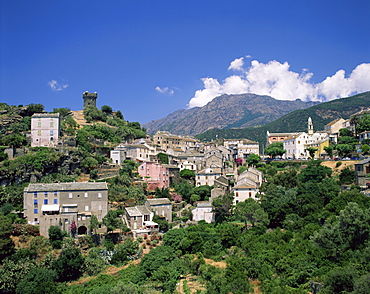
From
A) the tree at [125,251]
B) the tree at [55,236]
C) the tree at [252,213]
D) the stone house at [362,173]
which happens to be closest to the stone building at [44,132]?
the tree at [55,236]

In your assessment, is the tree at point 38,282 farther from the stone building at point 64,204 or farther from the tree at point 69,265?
the stone building at point 64,204

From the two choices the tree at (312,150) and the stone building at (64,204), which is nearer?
the stone building at (64,204)

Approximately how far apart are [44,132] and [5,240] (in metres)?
31.1

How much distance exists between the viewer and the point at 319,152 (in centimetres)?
7688

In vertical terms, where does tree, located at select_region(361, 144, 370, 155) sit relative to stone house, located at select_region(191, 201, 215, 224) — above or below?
above

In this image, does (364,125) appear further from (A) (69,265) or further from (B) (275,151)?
(A) (69,265)

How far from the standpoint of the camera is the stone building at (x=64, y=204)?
4359cm

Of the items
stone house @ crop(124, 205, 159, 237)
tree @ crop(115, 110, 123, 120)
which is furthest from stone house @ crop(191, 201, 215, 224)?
tree @ crop(115, 110, 123, 120)

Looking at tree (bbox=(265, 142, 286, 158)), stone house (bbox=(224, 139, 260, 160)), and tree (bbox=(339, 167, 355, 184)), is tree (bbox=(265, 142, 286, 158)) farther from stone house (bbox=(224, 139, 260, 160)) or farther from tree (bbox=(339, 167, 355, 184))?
tree (bbox=(339, 167, 355, 184))

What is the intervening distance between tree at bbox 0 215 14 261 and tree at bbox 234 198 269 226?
27.0m

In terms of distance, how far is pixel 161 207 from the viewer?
5134 centimetres

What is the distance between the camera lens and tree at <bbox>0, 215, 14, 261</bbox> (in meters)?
37.8

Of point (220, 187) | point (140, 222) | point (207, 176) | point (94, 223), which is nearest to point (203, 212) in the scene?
point (220, 187)

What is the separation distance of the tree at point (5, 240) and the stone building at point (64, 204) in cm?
405
